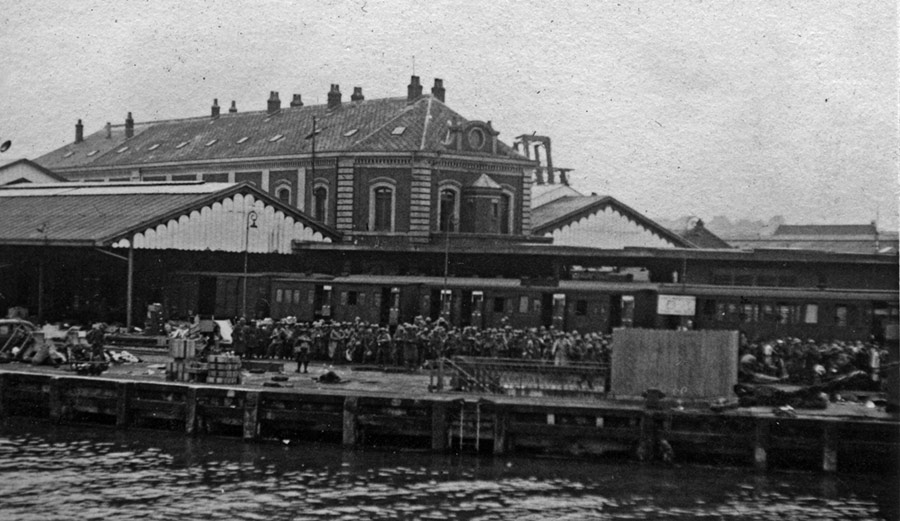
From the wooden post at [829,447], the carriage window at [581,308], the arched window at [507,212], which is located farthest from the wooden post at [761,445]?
the arched window at [507,212]

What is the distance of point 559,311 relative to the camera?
3988 centimetres

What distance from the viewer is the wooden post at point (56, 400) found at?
31656 millimetres

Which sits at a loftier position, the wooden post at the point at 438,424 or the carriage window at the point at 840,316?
the carriage window at the point at 840,316

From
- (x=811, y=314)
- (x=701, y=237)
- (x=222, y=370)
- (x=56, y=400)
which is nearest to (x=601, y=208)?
(x=701, y=237)

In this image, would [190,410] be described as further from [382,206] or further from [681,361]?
[382,206]

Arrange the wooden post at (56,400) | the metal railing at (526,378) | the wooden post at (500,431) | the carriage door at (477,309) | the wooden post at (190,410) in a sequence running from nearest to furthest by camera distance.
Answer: the wooden post at (500,431), the wooden post at (190,410), the metal railing at (526,378), the wooden post at (56,400), the carriage door at (477,309)

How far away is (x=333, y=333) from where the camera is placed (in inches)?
1487

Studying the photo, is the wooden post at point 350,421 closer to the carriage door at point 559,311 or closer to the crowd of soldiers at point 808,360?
the crowd of soldiers at point 808,360

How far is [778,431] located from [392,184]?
32995 millimetres

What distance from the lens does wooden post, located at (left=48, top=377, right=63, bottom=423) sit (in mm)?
31656

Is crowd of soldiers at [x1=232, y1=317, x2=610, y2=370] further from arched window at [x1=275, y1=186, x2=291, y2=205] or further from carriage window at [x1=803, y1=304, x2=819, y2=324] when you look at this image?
arched window at [x1=275, y1=186, x2=291, y2=205]

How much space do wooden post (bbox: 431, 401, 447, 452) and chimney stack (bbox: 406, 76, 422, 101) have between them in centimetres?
3452

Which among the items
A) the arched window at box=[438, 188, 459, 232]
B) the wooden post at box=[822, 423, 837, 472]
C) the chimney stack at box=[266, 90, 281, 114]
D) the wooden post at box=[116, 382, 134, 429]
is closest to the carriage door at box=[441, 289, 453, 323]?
the wooden post at box=[116, 382, 134, 429]

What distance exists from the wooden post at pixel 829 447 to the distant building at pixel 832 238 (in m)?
23.5
